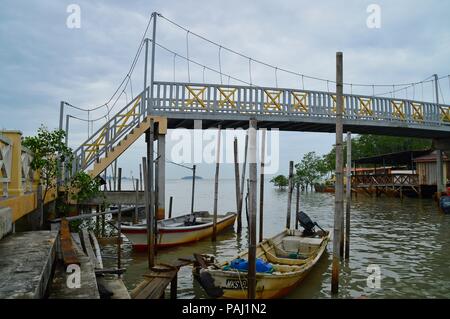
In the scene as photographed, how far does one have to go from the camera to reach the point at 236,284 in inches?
296

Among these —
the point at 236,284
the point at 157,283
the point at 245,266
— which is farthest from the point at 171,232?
the point at 157,283

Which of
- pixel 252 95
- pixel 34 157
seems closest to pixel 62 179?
pixel 34 157

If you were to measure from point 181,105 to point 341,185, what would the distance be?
9.09 metres

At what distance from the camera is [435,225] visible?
20.1 m

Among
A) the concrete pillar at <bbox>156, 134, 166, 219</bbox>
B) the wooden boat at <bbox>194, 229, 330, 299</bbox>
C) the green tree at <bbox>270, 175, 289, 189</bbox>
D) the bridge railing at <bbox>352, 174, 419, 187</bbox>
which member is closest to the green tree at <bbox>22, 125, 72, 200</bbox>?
the concrete pillar at <bbox>156, 134, 166, 219</bbox>

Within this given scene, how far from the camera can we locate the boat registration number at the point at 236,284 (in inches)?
295

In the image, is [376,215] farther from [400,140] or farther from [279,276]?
[400,140]

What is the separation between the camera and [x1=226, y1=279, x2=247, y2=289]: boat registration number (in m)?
7.49

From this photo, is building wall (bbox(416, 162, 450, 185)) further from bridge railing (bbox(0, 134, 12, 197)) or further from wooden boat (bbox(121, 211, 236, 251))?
bridge railing (bbox(0, 134, 12, 197))

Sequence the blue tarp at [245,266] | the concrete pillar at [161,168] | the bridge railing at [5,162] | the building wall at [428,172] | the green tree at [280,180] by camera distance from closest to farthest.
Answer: the bridge railing at [5,162], the blue tarp at [245,266], the concrete pillar at [161,168], the building wall at [428,172], the green tree at [280,180]

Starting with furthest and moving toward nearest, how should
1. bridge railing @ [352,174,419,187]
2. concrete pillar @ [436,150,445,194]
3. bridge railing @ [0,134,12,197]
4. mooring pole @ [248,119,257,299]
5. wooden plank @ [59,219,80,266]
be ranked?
1. bridge railing @ [352,174,419,187]
2. concrete pillar @ [436,150,445,194]
3. mooring pole @ [248,119,257,299]
4. bridge railing @ [0,134,12,197]
5. wooden plank @ [59,219,80,266]

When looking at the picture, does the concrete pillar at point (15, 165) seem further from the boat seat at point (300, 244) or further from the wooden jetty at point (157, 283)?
the boat seat at point (300, 244)

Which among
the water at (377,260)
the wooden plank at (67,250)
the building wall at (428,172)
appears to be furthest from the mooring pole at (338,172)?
the building wall at (428,172)

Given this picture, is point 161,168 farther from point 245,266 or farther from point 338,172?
point 338,172
